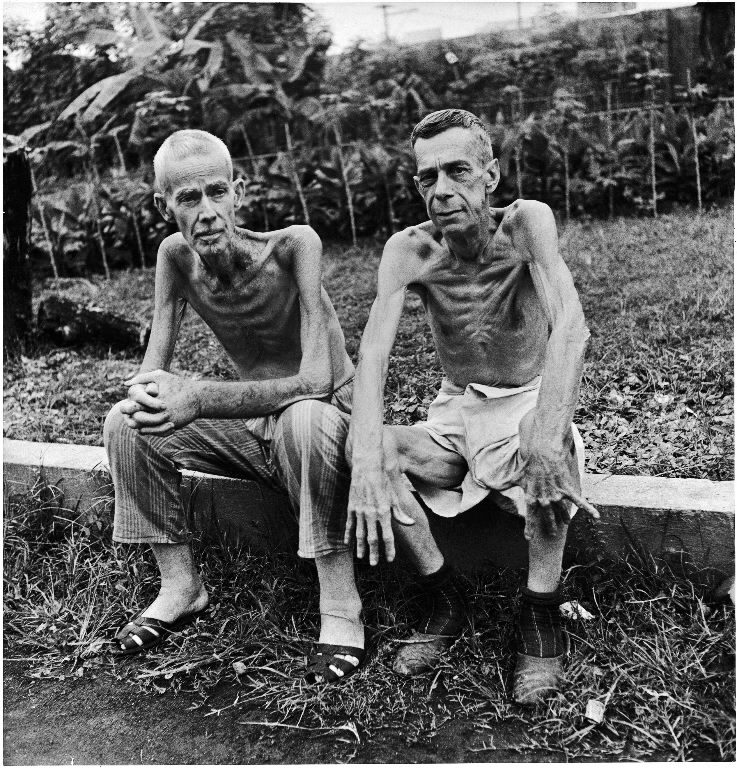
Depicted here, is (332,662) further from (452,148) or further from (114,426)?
(452,148)

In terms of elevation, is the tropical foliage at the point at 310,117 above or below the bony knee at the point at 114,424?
above

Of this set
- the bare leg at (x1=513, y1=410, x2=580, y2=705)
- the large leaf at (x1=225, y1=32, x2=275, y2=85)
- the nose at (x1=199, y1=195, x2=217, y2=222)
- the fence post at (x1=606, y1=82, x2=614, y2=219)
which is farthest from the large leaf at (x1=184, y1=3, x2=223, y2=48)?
the bare leg at (x1=513, y1=410, x2=580, y2=705)

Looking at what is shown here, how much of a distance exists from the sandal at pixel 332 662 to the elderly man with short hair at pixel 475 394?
148 mm

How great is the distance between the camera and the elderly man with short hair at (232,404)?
8.71 ft

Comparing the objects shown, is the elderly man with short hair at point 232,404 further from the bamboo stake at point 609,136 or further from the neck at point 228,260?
the bamboo stake at point 609,136

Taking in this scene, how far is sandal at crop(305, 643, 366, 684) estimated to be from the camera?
2.63m

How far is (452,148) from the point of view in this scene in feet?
8.46

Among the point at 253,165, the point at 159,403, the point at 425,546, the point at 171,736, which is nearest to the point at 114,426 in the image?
the point at 159,403

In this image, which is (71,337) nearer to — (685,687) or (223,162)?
(223,162)

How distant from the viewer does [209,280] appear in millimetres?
3008

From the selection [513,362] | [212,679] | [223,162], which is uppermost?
[223,162]

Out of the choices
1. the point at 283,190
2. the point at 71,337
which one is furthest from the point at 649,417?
the point at 283,190

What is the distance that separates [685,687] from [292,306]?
5.62 ft

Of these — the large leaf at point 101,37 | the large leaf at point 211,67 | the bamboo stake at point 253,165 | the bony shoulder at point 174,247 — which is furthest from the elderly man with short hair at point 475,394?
the large leaf at point 101,37
